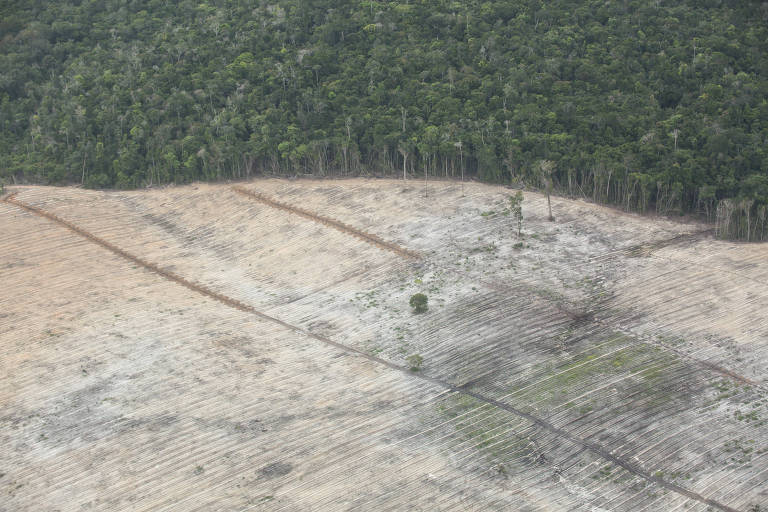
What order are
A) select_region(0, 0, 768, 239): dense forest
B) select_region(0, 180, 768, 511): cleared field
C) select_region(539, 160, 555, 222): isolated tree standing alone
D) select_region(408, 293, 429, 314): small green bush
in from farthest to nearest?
select_region(0, 0, 768, 239): dense forest → select_region(539, 160, 555, 222): isolated tree standing alone → select_region(408, 293, 429, 314): small green bush → select_region(0, 180, 768, 511): cleared field

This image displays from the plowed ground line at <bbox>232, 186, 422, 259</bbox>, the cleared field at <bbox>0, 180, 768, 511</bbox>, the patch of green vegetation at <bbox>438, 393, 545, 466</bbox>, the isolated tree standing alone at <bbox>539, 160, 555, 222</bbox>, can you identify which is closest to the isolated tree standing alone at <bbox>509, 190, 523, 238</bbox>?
the cleared field at <bbox>0, 180, 768, 511</bbox>

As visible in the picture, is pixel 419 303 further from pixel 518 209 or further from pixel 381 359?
pixel 518 209

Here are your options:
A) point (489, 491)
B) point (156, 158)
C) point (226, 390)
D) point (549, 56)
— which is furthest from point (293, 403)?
point (549, 56)

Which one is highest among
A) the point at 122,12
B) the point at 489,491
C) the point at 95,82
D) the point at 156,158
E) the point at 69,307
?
the point at 122,12

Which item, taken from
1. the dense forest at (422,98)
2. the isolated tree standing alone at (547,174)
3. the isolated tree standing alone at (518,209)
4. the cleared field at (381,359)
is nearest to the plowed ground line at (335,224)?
the cleared field at (381,359)

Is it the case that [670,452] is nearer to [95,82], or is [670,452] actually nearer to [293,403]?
[293,403]

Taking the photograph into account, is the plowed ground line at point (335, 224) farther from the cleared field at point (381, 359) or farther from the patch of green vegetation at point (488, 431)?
the patch of green vegetation at point (488, 431)

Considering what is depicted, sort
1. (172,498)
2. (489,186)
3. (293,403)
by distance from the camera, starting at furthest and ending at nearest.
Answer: (489,186) → (293,403) → (172,498)

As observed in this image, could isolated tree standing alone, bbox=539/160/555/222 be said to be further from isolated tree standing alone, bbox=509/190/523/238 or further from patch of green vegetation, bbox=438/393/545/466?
patch of green vegetation, bbox=438/393/545/466
